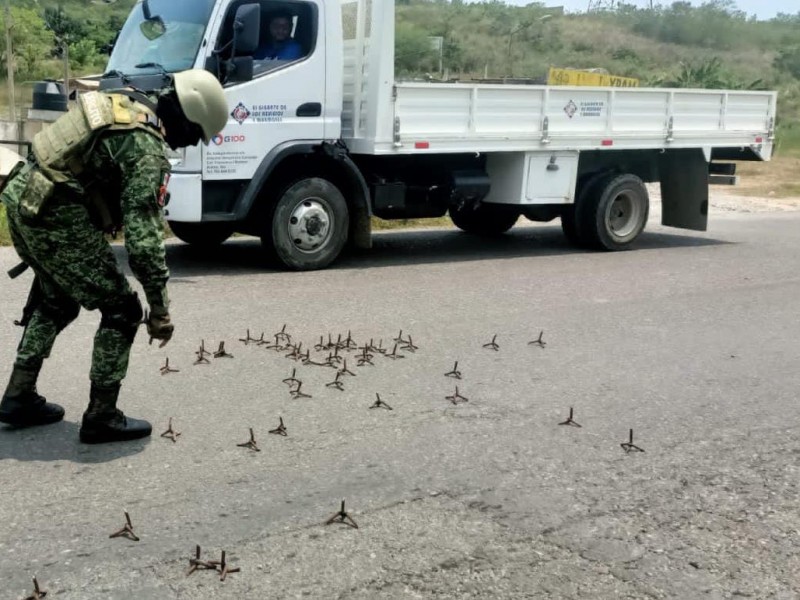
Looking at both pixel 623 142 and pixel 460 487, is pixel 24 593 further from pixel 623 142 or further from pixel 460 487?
pixel 623 142

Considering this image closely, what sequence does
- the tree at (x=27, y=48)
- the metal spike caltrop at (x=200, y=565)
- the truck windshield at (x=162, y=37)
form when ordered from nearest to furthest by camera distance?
the metal spike caltrop at (x=200, y=565), the truck windshield at (x=162, y=37), the tree at (x=27, y=48)

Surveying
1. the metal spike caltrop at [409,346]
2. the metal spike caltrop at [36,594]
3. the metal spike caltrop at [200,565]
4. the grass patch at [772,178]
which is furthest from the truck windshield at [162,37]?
the grass patch at [772,178]

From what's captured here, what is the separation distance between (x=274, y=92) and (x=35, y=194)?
485 cm

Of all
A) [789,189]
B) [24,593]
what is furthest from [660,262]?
[789,189]

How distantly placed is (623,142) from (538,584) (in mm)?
8200

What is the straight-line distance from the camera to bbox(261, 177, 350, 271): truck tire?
28.3 feet

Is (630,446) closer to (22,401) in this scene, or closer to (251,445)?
(251,445)

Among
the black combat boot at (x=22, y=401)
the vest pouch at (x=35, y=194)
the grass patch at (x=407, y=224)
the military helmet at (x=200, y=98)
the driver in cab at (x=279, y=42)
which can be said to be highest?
the driver in cab at (x=279, y=42)

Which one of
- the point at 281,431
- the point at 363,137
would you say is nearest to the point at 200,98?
the point at 281,431

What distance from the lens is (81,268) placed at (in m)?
3.94

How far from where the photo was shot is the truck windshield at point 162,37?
8.15 meters

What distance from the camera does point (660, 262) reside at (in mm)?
10227

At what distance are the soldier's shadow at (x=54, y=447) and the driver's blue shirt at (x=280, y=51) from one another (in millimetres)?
4811

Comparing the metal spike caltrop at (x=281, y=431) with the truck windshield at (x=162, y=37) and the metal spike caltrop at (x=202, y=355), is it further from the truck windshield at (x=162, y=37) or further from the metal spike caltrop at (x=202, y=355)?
the truck windshield at (x=162, y=37)
